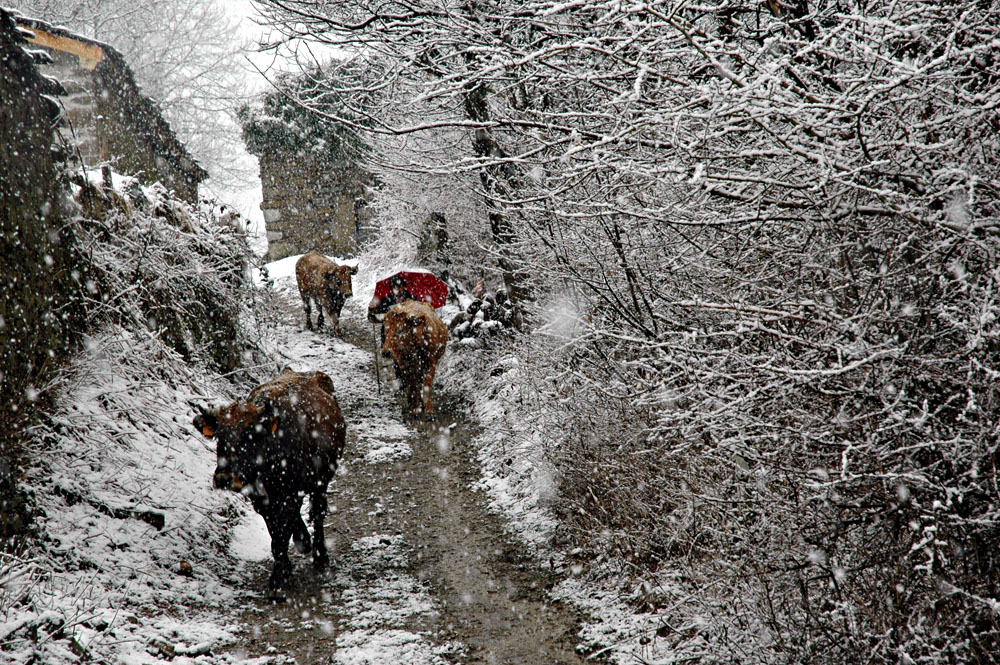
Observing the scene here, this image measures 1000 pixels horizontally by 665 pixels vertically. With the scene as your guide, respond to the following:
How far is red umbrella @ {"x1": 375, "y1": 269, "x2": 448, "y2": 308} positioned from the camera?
A: 48.7 ft

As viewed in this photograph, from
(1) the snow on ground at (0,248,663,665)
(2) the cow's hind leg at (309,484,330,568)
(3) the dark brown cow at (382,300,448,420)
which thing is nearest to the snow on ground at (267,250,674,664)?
(1) the snow on ground at (0,248,663,665)

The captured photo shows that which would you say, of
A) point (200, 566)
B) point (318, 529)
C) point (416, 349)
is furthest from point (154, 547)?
point (416, 349)

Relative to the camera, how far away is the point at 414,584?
5.93m

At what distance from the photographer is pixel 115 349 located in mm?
6359

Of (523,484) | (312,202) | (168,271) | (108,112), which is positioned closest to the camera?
(523,484)

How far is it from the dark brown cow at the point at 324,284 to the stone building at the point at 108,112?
3367mm

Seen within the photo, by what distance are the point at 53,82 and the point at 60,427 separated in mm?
3562

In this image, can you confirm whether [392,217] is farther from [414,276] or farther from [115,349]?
[115,349]

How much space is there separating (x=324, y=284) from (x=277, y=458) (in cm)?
1202

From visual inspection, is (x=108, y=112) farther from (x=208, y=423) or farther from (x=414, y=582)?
(x=414, y=582)

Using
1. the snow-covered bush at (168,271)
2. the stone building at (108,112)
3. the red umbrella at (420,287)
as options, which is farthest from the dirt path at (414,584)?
the stone building at (108,112)

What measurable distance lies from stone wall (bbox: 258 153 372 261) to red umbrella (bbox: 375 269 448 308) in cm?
1319

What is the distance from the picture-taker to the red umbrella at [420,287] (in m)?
14.8

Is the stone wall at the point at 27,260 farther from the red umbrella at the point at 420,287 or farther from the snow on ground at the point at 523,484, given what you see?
the red umbrella at the point at 420,287
